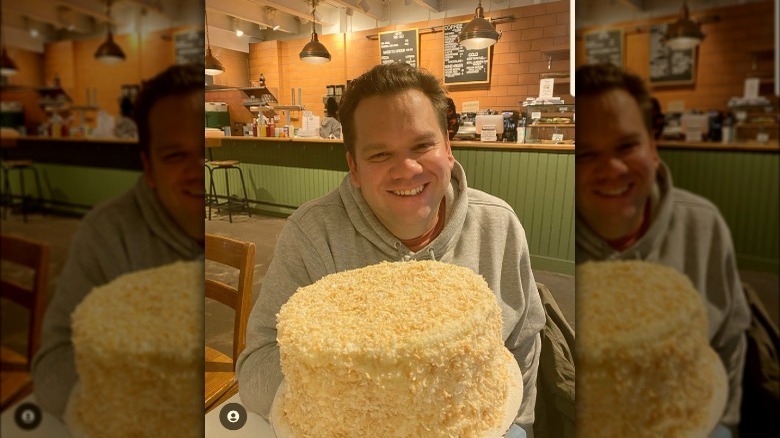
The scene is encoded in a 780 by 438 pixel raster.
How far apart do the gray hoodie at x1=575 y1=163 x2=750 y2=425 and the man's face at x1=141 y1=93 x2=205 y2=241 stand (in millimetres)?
346

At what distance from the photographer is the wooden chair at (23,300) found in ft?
1.13

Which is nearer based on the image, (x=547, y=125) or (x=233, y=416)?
(x=547, y=125)

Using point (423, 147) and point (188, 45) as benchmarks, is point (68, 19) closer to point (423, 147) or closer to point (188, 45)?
point (188, 45)

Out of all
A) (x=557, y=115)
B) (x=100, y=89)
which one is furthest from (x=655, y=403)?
(x=100, y=89)

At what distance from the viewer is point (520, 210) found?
2.36 ft

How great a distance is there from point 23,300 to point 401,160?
46 centimetres

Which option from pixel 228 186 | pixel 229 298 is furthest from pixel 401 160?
pixel 229 298

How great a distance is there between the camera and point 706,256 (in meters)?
0.32

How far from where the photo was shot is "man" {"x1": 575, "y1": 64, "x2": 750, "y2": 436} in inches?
12.7

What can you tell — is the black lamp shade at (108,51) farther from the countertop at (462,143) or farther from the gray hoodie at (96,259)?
the countertop at (462,143)

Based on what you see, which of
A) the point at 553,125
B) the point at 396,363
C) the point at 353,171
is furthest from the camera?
the point at 353,171

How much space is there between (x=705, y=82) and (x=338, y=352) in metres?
0.39

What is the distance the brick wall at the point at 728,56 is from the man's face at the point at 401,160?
38 cm

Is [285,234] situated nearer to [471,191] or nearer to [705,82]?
[471,191]
